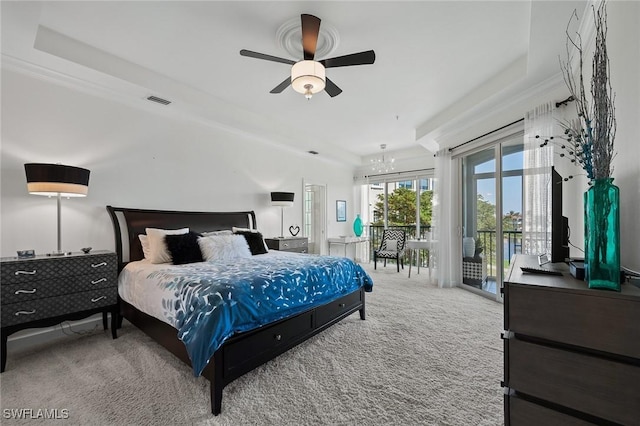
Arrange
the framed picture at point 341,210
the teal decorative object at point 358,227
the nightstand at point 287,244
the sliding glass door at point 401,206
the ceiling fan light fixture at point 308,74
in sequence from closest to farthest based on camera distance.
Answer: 1. the ceiling fan light fixture at point 308,74
2. the nightstand at point 287,244
3. the sliding glass door at point 401,206
4. the framed picture at point 341,210
5. the teal decorative object at point 358,227

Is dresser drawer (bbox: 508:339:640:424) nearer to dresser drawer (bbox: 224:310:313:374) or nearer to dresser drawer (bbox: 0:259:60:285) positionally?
dresser drawer (bbox: 224:310:313:374)

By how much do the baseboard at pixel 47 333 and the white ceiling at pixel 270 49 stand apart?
2.70 meters

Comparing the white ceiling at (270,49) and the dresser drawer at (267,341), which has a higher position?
the white ceiling at (270,49)

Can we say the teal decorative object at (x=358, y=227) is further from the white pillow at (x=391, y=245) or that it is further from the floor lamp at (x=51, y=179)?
the floor lamp at (x=51, y=179)

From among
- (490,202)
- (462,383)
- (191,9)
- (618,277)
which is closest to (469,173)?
(490,202)

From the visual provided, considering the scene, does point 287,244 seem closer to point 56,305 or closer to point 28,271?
point 56,305

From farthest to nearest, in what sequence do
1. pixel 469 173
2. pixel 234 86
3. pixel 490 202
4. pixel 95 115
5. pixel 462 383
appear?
pixel 469 173 < pixel 490 202 < pixel 234 86 < pixel 95 115 < pixel 462 383

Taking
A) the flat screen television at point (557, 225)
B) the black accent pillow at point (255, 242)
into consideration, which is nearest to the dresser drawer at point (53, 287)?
the black accent pillow at point (255, 242)

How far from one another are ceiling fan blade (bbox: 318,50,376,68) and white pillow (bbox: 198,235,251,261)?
94.6 inches

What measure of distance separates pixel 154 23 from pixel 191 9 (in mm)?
446

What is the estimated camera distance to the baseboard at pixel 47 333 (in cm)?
263

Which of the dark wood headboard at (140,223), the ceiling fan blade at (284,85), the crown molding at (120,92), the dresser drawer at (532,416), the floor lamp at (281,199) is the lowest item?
the dresser drawer at (532,416)

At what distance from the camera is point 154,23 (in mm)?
2426

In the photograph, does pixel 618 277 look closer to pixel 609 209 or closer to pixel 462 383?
pixel 609 209
